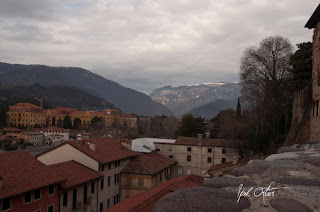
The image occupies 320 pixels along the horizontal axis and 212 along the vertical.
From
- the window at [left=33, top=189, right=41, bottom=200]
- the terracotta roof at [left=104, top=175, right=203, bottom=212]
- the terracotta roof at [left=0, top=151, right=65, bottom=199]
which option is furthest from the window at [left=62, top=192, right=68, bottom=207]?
the terracotta roof at [left=104, top=175, right=203, bottom=212]

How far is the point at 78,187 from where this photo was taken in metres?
23.0

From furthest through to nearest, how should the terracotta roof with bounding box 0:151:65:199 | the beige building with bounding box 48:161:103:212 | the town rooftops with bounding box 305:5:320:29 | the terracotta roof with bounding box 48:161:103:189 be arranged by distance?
1. the terracotta roof with bounding box 48:161:103:189
2. the beige building with bounding box 48:161:103:212
3. the town rooftops with bounding box 305:5:320:29
4. the terracotta roof with bounding box 0:151:65:199

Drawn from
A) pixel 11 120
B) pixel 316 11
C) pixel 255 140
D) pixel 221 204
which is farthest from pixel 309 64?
pixel 11 120

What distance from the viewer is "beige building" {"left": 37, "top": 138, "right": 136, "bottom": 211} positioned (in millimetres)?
27250

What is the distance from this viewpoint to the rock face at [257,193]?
4.59 meters

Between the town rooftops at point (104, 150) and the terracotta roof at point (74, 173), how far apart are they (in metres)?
1.40

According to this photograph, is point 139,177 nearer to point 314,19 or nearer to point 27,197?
point 27,197

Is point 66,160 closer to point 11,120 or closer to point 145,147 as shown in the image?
point 145,147

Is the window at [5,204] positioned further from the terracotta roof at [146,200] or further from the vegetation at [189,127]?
the vegetation at [189,127]

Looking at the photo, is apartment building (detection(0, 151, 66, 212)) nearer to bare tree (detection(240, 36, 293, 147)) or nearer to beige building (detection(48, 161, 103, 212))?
beige building (detection(48, 161, 103, 212))

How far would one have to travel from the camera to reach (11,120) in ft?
416

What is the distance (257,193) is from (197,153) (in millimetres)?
39531

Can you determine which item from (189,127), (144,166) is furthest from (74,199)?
(189,127)

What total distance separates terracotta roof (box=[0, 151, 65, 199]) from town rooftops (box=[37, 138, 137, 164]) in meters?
7.06
